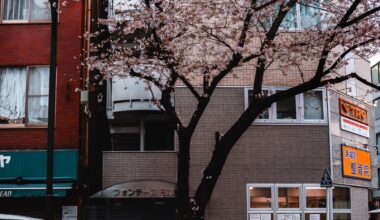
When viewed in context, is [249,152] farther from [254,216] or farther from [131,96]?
[131,96]

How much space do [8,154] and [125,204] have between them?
4.02 m

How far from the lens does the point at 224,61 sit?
15.5 metres

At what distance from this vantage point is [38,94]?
1900 centimetres

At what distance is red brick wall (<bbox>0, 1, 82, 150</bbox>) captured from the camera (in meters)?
18.4

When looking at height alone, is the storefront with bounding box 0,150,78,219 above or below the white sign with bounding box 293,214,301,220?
above

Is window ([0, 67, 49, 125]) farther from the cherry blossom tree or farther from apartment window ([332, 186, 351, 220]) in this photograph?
apartment window ([332, 186, 351, 220])

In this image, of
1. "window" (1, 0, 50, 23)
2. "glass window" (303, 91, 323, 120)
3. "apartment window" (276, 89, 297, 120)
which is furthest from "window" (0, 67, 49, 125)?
"glass window" (303, 91, 323, 120)

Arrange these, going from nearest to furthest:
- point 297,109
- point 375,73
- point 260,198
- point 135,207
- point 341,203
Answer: point 135,207, point 260,198, point 297,109, point 341,203, point 375,73

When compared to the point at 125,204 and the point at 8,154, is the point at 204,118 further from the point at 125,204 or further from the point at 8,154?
the point at 8,154

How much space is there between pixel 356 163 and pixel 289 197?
10.5 feet

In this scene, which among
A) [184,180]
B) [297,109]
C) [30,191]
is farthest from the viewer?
[297,109]

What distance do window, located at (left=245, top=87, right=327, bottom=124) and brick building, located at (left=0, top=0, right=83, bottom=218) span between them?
600 cm

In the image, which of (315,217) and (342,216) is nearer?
(315,217)

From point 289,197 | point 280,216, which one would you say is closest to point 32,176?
point 280,216
